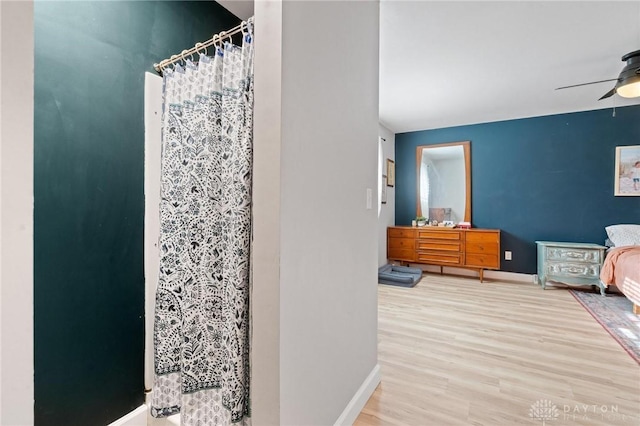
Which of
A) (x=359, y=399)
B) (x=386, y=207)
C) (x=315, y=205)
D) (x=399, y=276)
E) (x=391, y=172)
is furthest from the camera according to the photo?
(x=391, y=172)

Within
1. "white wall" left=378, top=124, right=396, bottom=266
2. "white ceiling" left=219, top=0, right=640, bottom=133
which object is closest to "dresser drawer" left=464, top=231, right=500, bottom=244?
"white wall" left=378, top=124, right=396, bottom=266

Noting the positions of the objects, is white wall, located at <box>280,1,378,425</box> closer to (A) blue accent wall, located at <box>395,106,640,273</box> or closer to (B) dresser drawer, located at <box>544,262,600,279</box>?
(B) dresser drawer, located at <box>544,262,600,279</box>

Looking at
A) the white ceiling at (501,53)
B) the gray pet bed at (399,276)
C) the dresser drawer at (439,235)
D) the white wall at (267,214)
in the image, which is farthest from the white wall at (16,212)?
the dresser drawer at (439,235)

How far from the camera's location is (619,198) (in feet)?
13.0

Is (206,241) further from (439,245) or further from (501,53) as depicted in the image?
(439,245)

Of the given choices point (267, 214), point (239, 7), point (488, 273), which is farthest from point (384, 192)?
point (267, 214)

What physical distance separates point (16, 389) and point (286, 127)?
0.90 metres

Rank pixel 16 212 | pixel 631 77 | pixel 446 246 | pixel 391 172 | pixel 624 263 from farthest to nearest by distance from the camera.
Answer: pixel 391 172 < pixel 446 246 < pixel 624 263 < pixel 631 77 < pixel 16 212

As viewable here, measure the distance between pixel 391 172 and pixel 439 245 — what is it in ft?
4.93

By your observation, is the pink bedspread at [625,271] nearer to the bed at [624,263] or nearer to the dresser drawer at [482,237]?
the bed at [624,263]

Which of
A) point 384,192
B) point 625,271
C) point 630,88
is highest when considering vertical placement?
point 630,88

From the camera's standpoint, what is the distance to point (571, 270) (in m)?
3.82

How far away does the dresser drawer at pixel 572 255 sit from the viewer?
3.71m

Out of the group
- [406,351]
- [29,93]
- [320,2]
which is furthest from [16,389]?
[406,351]
